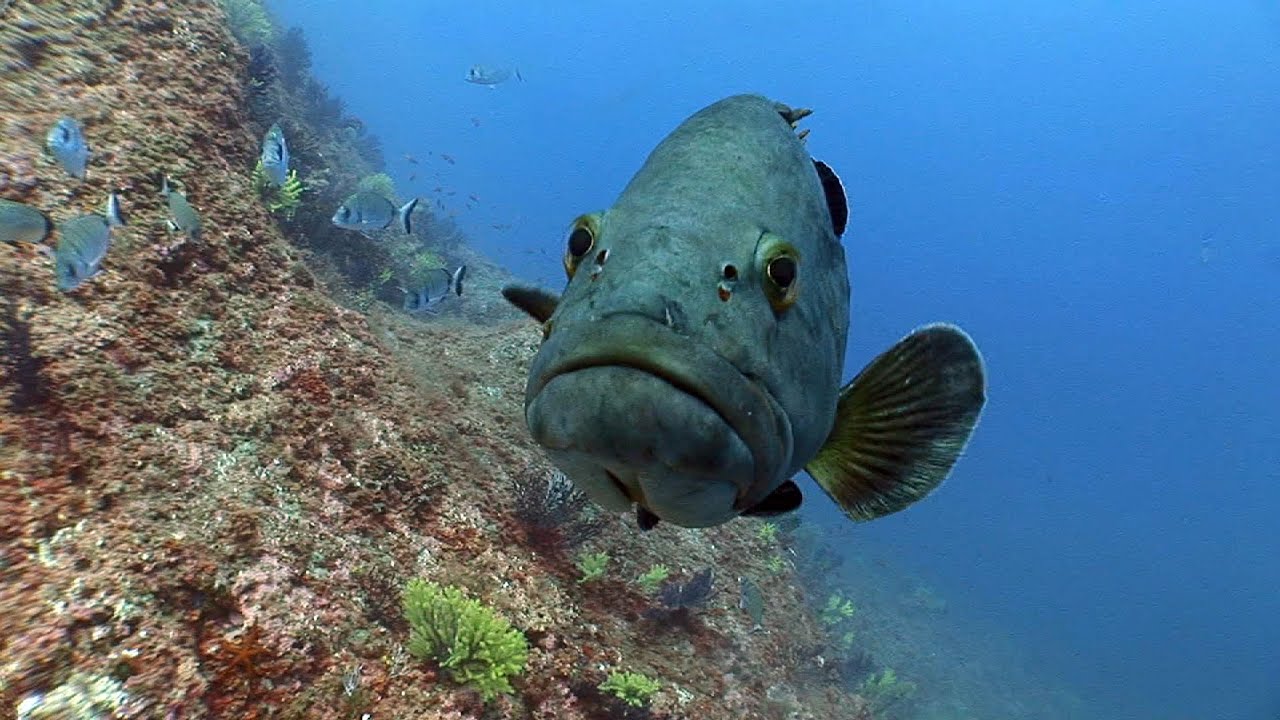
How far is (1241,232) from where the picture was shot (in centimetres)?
12975

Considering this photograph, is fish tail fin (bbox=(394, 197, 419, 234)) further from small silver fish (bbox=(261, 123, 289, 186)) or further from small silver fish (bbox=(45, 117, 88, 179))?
small silver fish (bbox=(45, 117, 88, 179))

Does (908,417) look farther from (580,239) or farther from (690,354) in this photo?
(580,239)

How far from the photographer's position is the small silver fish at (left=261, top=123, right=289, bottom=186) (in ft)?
20.9

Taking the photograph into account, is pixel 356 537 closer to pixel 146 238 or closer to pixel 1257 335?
pixel 146 238

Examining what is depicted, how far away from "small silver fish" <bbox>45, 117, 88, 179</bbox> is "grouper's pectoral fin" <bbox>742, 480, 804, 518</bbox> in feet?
17.5

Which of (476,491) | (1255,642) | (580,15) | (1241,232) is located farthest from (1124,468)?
(580,15)

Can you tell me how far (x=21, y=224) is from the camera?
157 inches

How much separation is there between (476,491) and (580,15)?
19126 cm

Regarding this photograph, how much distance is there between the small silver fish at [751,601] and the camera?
6.88m

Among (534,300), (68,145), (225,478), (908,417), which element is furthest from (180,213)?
(908,417)

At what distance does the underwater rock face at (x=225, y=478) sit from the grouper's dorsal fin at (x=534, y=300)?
2394 mm

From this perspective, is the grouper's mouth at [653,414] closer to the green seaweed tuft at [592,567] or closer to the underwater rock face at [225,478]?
the underwater rock face at [225,478]

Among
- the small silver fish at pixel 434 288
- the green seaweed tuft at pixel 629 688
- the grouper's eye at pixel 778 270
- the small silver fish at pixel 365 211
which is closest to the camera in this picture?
the grouper's eye at pixel 778 270

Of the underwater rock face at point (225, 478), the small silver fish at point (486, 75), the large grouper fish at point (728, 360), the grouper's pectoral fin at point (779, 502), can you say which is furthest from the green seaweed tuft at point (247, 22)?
the grouper's pectoral fin at point (779, 502)
